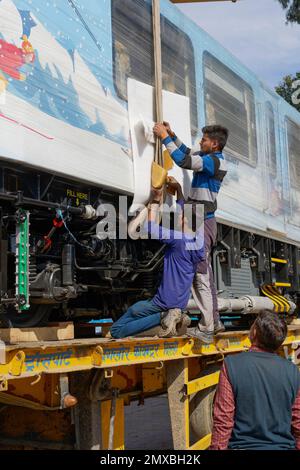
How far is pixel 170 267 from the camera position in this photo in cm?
537

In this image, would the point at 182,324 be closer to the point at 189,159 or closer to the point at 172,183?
the point at 172,183

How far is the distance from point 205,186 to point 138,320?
131 centimetres

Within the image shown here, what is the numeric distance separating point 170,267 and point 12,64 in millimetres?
1954

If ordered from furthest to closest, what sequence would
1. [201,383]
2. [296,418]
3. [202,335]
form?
[202,335] < [201,383] < [296,418]

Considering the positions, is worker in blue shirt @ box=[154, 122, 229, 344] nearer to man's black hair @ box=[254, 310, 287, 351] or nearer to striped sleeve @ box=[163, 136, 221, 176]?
striped sleeve @ box=[163, 136, 221, 176]

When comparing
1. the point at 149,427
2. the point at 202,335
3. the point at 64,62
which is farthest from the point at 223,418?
the point at 149,427

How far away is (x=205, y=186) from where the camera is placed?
576 cm

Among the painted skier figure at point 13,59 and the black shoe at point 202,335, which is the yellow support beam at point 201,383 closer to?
the black shoe at point 202,335

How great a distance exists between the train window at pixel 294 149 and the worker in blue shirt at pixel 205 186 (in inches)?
155

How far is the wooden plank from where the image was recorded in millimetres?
4625

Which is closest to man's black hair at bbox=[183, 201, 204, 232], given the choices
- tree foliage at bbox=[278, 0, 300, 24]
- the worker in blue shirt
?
the worker in blue shirt

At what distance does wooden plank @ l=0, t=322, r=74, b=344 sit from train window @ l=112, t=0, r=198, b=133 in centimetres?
189

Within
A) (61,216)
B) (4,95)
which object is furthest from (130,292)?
(4,95)
